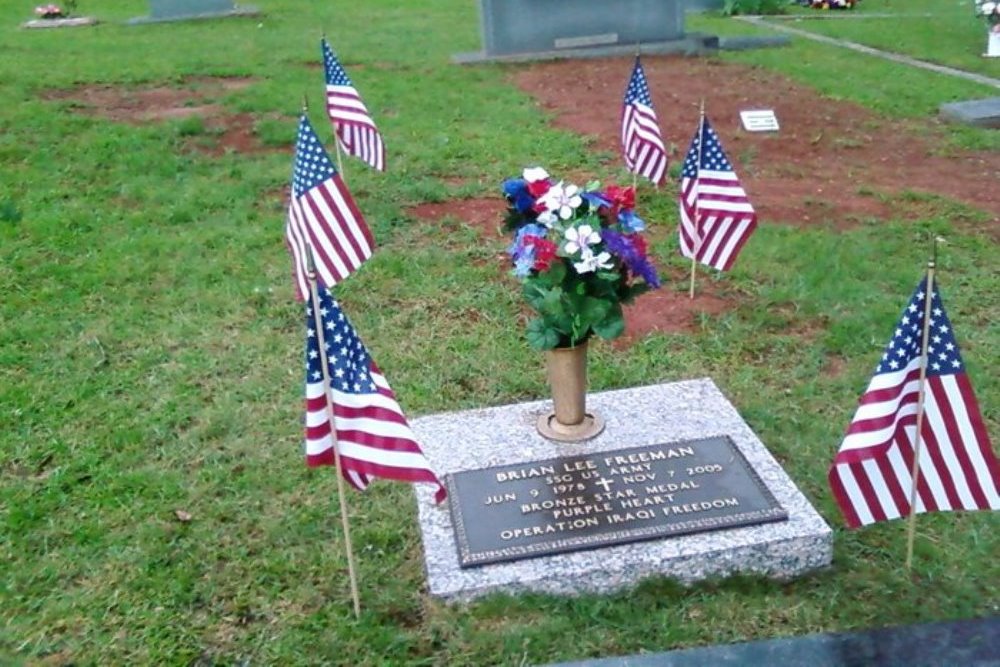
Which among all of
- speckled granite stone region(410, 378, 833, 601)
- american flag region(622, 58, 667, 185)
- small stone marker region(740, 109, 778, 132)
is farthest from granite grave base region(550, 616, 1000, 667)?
small stone marker region(740, 109, 778, 132)

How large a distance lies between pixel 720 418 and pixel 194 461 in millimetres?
2480

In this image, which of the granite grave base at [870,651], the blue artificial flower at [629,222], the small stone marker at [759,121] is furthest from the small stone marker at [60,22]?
the granite grave base at [870,651]

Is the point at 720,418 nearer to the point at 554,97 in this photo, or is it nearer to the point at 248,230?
the point at 248,230

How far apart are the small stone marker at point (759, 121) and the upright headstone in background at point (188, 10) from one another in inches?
461

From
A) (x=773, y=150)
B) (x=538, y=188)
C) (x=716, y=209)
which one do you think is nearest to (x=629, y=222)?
(x=538, y=188)

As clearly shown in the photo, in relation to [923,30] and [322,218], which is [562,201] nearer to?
[322,218]

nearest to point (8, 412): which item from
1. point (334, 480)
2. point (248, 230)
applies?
point (334, 480)

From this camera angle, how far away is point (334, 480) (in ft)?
15.4

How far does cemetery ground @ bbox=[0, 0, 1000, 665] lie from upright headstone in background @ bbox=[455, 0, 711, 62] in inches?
57.5

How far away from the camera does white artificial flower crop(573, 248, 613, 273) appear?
4.08 m

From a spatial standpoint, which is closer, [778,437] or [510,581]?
[510,581]

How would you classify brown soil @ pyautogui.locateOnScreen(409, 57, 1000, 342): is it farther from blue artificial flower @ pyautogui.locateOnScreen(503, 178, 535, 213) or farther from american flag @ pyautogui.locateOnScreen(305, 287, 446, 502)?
american flag @ pyautogui.locateOnScreen(305, 287, 446, 502)

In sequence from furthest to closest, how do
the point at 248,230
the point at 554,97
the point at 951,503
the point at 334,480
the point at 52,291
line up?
1. the point at 554,97
2. the point at 248,230
3. the point at 52,291
4. the point at 334,480
5. the point at 951,503

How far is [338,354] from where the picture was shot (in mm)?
3482
